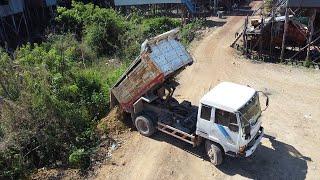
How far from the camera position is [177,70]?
1195 cm

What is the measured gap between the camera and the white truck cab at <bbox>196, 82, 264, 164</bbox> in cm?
984

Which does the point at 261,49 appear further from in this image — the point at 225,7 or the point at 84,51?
the point at 225,7

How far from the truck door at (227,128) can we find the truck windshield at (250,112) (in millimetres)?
236

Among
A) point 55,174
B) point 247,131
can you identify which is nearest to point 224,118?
point 247,131

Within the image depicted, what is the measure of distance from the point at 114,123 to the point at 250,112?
5.46 meters

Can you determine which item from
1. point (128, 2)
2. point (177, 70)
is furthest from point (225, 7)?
point (177, 70)

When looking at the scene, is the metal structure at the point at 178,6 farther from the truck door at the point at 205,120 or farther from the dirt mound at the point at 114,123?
the truck door at the point at 205,120

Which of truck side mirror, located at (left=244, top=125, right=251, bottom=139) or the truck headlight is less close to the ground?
truck side mirror, located at (left=244, top=125, right=251, bottom=139)

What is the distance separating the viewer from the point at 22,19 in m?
30.0

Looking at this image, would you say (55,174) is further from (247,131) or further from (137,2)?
(137,2)

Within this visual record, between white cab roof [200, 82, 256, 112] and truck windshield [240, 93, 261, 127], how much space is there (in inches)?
5.3

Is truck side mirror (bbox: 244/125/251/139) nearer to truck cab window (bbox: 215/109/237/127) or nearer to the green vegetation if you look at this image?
truck cab window (bbox: 215/109/237/127)

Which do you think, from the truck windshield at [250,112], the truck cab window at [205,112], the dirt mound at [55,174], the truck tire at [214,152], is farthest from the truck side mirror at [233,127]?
the dirt mound at [55,174]

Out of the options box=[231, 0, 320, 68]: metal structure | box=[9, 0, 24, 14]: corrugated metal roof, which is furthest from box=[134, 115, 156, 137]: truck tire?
box=[9, 0, 24, 14]: corrugated metal roof
